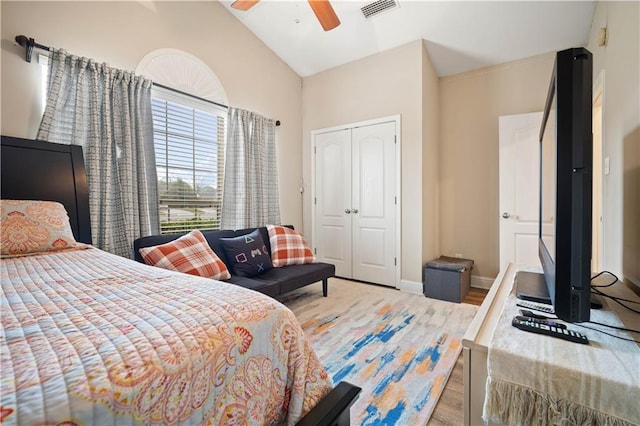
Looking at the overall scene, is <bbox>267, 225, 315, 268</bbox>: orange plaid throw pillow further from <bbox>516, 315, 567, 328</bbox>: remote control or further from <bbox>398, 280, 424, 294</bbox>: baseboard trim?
<bbox>516, 315, 567, 328</bbox>: remote control

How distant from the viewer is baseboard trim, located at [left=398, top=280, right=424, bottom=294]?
335 centimetres

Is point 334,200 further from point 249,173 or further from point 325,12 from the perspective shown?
point 325,12

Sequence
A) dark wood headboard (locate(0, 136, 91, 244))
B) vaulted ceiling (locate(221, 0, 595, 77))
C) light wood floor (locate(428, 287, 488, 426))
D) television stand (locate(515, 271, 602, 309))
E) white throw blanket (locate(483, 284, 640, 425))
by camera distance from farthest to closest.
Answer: vaulted ceiling (locate(221, 0, 595, 77)), dark wood headboard (locate(0, 136, 91, 244)), light wood floor (locate(428, 287, 488, 426)), television stand (locate(515, 271, 602, 309)), white throw blanket (locate(483, 284, 640, 425))

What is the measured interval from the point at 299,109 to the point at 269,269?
8.50 ft

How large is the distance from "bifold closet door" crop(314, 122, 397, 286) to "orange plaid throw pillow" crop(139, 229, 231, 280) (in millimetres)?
1864

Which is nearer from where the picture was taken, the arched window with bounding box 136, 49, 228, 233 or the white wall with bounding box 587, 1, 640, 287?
the white wall with bounding box 587, 1, 640, 287

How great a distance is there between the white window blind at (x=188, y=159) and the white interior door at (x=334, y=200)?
55.6 inches

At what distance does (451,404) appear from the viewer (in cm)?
151

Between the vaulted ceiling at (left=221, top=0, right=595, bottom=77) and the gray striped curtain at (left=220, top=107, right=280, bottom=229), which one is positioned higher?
the vaulted ceiling at (left=221, top=0, right=595, bottom=77)

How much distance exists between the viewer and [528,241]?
320 cm

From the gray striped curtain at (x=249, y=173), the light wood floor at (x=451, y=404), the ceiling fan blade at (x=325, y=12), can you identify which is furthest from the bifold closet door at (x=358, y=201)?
the light wood floor at (x=451, y=404)

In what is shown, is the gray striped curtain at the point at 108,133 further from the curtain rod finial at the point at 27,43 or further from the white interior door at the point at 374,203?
the white interior door at the point at 374,203

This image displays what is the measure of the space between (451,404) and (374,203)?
2481 millimetres

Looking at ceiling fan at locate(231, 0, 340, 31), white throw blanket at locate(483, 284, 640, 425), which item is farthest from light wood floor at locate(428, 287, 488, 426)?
ceiling fan at locate(231, 0, 340, 31)
